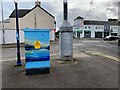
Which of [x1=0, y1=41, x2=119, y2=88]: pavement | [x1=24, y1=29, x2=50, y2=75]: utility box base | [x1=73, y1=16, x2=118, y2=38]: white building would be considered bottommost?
[x1=0, y1=41, x2=119, y2=88]: pavement

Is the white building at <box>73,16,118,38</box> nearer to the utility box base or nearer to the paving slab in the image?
the paving slab

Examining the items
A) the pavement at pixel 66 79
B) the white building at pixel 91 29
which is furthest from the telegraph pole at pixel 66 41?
the white building at pixel 91 29


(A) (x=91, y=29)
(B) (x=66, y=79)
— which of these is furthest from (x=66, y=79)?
(A) (x=91, y=29)

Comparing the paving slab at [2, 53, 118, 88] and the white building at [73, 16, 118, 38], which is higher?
the white building at [73, 16, 118, 38]

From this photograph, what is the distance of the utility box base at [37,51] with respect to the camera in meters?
7.83

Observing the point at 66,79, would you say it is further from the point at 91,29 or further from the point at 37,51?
the point at 91,29

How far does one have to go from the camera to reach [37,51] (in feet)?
26.1

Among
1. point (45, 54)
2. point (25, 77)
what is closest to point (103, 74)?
point (45, 54)

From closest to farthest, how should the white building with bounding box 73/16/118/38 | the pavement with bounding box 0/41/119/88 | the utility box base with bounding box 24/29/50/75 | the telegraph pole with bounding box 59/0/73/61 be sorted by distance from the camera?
the pavement with bounding box 0/41/119/88 → the utility box base with bounding box 24/29/50/75 → the telegraph pole with bounding box 59/0/73/61 → the white building with bounding box 73/16/118/38

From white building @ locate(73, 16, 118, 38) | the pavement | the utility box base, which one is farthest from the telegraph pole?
white building @ locate(73, 16, 118, 38)

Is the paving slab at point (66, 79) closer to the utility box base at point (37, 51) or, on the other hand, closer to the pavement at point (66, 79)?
the pavement at point (66, 79)

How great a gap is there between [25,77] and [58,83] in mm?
1646

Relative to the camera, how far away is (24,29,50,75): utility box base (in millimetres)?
7832

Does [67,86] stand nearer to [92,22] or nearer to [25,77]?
[25,77]
